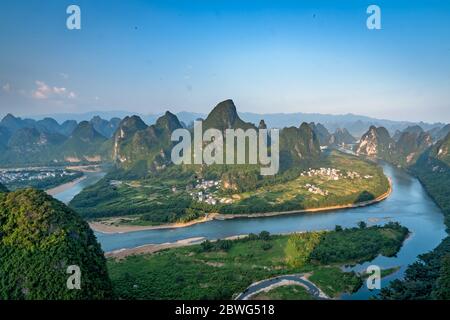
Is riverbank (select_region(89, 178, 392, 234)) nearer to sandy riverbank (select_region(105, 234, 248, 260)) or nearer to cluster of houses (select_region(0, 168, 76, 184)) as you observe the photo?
sandy riverbank (select_region(105, 234, 248, 260))

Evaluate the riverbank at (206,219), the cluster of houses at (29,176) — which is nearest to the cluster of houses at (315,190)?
the riverbank at (206,219)

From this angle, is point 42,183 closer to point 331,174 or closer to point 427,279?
point 331,174

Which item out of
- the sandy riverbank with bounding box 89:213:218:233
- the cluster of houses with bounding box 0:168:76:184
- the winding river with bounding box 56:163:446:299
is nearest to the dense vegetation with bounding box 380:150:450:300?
the winding river with bounding box 56:163:446:299

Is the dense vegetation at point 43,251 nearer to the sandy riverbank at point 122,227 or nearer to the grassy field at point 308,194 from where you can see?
the sandy riverbank at point 122,227
